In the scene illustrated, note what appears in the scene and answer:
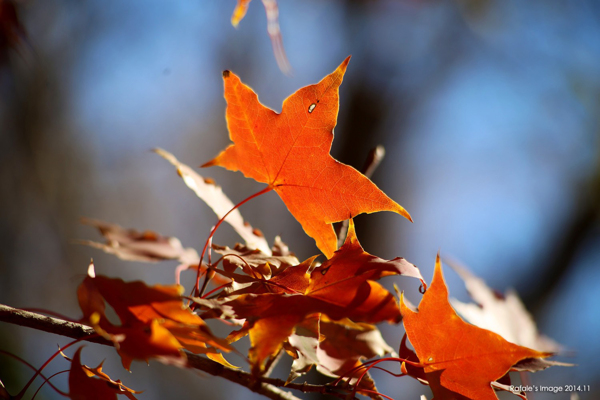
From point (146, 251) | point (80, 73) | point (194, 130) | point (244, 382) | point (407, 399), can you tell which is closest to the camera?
point (244, 382)

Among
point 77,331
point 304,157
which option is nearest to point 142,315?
point 77,331

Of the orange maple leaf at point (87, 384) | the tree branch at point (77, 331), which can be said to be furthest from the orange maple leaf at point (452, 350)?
the orange maple leaf at point (87, 384)

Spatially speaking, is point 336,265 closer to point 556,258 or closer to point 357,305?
point 357,305

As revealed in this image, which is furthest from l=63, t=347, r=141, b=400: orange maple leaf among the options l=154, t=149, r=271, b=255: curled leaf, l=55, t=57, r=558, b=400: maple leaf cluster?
A: l=154, t=149, r=271, b=255: curled leaf

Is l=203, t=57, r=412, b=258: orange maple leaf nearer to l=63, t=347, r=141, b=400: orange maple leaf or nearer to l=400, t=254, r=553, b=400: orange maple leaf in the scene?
l=400, t=254, r=553, b=400: orange maple leaf

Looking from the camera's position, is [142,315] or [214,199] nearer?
[142,315]

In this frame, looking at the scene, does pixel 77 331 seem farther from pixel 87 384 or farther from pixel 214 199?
pixel 214 199

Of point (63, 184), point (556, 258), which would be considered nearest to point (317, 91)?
point (556, 258)
